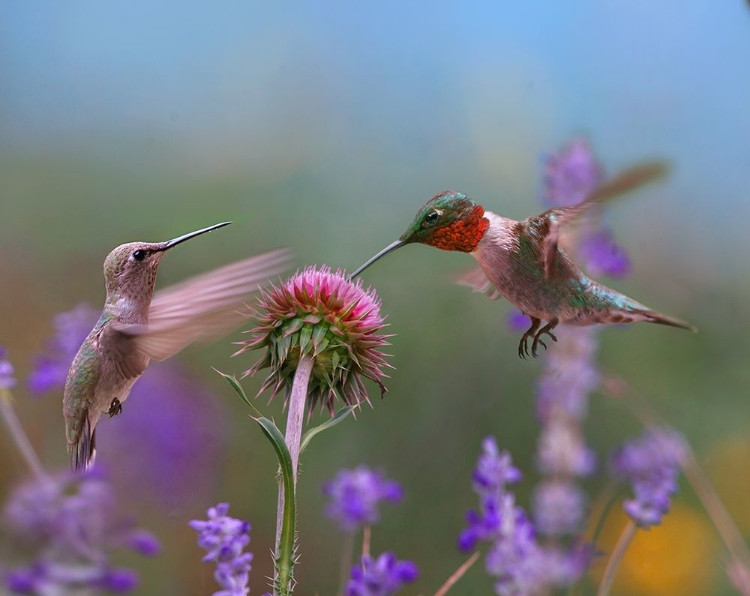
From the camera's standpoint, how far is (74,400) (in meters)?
1.72

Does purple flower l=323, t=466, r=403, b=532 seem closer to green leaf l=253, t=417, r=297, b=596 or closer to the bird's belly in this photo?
the bird's belly

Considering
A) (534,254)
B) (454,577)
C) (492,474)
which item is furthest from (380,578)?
(534,254)

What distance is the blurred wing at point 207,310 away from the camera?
1.35 meters

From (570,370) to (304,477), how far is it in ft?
5.21

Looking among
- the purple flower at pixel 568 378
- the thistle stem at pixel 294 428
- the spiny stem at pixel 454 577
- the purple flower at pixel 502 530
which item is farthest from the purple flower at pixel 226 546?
the purple flower at pixel 568 378

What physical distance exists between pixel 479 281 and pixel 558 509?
1483 mm

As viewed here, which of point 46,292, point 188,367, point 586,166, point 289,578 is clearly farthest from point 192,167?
point 289,578

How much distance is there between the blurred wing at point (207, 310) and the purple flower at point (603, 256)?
1.27 meters

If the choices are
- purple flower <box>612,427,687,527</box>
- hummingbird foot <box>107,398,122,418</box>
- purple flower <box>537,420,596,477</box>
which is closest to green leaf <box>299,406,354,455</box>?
hummingbird foot <box>107,398,122,418</box>

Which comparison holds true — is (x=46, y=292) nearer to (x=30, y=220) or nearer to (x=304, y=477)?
(x=30, y=220)

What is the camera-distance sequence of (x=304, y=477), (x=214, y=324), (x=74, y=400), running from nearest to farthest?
(x=214, y=324) < (x=74, y=400) < (x=304, y=477)

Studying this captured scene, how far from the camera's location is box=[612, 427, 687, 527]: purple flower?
1.91 m

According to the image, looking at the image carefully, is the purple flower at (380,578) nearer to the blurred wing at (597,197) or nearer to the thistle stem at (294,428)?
the thistle stem at (294,428)

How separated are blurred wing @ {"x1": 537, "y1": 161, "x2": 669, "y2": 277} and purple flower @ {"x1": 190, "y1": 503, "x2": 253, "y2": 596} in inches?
28.7
